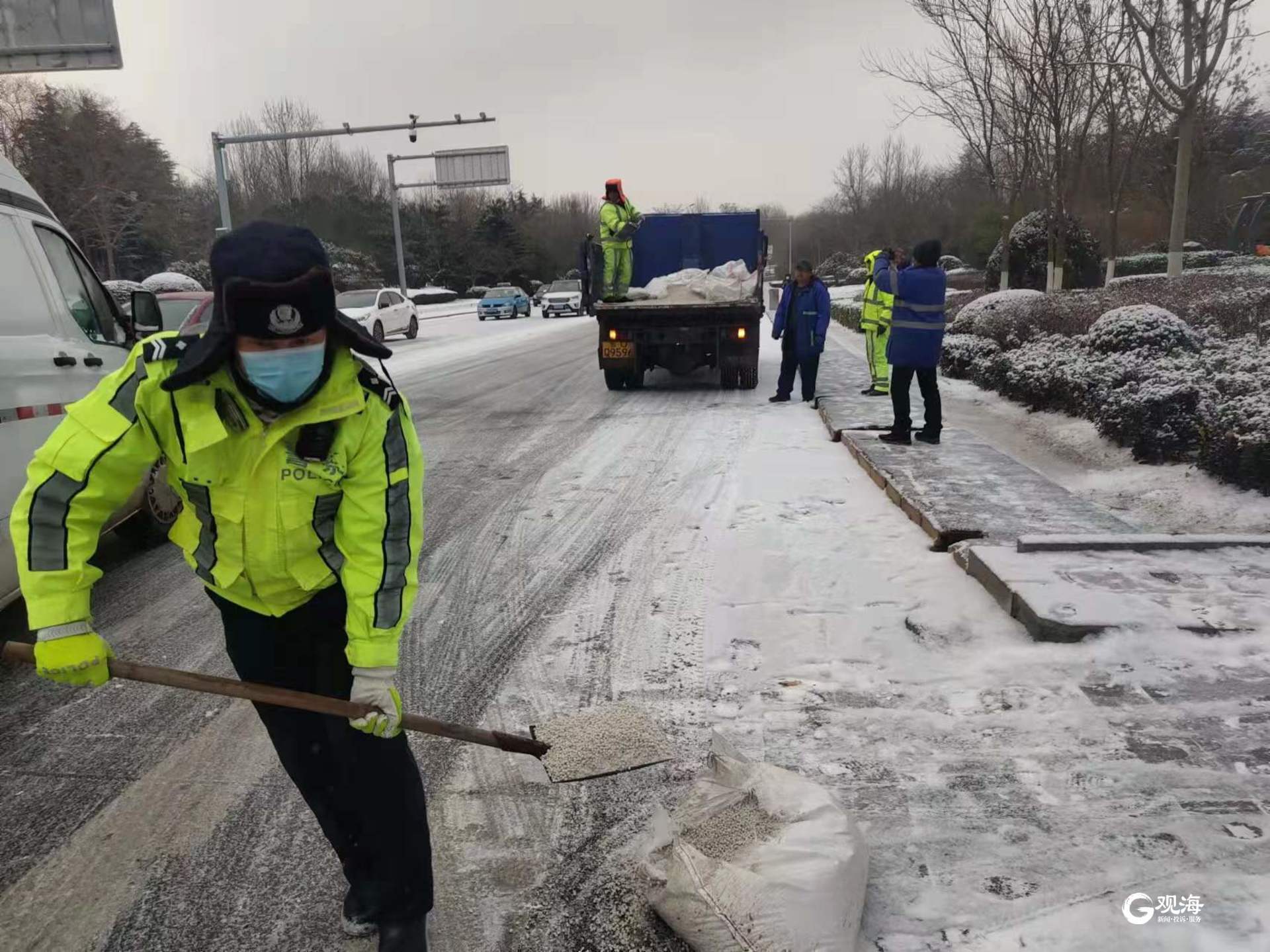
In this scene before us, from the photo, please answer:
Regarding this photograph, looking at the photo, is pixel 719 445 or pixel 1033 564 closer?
pixel 1033 564

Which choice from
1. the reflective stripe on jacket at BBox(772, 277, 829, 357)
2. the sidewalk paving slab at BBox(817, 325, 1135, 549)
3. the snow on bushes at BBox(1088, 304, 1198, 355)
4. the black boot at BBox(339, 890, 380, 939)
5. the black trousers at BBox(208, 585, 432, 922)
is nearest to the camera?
the black trousers at BBox(208, 585, 432, 922)

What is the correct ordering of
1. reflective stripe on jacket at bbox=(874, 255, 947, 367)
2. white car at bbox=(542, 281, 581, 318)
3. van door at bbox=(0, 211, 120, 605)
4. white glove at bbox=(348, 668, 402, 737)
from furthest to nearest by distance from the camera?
white car at bbox=(542, 281, 581, 318)
reflective stripe on jacket at bbox=(874, 255, 947, 367)
van door at bbox=(0, 211, 120, 605)
white glove at bbox=(348, 668, 402, 737)

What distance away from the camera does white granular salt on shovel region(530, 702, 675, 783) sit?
298 centimetres

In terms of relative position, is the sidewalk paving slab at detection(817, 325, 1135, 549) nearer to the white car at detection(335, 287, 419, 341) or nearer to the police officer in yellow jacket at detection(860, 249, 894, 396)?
the police officer in yellow jacket at detection(860, 249, 894, 396)

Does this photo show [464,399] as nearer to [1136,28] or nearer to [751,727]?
[751,727]

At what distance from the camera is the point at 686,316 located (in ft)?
37.2

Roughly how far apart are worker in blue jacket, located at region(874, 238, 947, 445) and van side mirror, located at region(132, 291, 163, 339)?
18.7 ft

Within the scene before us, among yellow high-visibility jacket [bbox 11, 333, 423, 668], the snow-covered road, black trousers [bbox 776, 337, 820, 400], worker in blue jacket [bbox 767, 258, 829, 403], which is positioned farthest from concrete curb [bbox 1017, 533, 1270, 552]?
black trousers [bbox 776, 337, 820, 400]

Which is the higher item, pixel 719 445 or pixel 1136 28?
pixel 1136 28

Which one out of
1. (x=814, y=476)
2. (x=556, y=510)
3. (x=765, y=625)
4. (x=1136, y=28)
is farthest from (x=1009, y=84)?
(x=765, y=625)

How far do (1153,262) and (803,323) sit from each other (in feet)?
77.9

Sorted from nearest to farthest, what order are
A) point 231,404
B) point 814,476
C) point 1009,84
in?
1. point 231,404
2. point 814,476
3. point 1009,84

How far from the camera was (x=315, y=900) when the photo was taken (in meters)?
2.44

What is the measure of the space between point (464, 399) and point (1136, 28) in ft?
41.7
